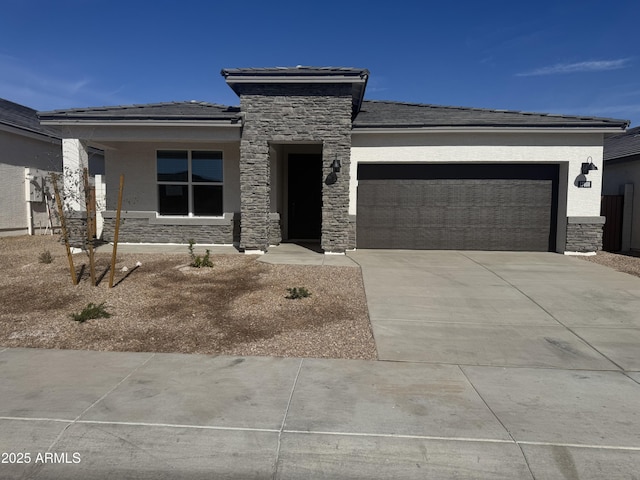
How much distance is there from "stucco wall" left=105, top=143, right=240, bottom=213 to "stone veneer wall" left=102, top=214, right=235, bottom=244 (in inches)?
17.8

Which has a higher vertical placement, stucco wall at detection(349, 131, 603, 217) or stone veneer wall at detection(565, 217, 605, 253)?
stucco wall at detection(349, 131, 603, 217)

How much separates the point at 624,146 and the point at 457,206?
8419 mm

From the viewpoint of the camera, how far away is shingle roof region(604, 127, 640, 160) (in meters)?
14.9

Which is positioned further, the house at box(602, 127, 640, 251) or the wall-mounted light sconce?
the house at box(602, 127, 640, 251)

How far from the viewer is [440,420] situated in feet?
12.6

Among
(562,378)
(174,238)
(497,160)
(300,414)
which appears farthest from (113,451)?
(497,160)

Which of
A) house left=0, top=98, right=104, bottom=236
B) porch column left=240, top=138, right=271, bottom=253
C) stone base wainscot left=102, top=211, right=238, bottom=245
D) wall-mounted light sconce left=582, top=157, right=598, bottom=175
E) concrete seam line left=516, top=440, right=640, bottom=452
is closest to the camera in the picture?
concrete seam line left=516, top=440, right=640, bottom=452

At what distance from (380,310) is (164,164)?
9281mm

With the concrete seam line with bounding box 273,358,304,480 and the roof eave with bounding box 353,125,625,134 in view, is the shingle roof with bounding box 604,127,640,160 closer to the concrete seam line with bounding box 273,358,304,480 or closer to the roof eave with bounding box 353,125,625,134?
the roof eave with bounding box 353,125,625,134

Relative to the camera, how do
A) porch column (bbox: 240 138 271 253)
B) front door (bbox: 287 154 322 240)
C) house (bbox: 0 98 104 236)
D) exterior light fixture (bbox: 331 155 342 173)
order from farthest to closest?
house (bbox: 0 98 104 236) < front door (bbox: 287 154 322 240) < porch column (bbox: 240 138 271 253) < exterior light fixture (bbox: 331 155 342 173)

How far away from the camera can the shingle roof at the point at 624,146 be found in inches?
587

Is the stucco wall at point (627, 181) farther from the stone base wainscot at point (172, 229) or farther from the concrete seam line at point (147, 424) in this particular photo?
the concrete seam line at point (147, 424)

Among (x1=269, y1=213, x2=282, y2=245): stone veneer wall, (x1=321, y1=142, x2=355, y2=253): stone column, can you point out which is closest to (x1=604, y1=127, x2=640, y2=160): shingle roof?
(x1=321, y1=142, x2=355, y2=253): stone column

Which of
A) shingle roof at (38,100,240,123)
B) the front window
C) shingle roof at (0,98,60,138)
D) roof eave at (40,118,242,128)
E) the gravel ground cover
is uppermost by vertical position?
shingle roof at (0,98,60,138)
